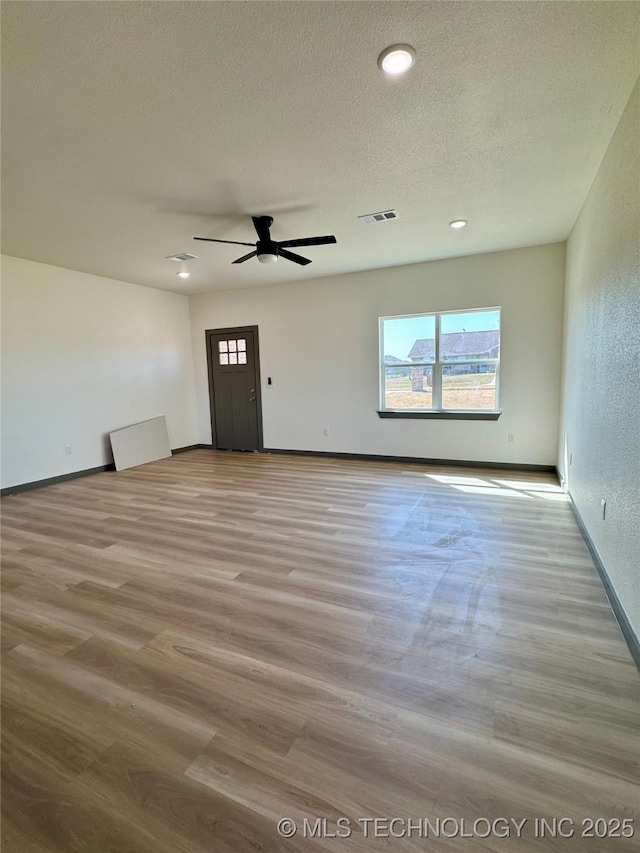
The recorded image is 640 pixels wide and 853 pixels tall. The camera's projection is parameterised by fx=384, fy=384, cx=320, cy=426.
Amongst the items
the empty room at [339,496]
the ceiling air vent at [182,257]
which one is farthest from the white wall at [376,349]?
the ceiling air vent at [182,257]

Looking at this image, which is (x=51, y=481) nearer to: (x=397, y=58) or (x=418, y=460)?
(x=418, y=460)

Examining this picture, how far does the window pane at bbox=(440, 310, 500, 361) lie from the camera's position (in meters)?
4.98

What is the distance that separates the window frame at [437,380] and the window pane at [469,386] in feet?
0.14

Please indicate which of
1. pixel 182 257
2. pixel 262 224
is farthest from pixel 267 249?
pixel 182 257

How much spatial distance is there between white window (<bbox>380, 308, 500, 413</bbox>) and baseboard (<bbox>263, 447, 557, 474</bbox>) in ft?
2.35

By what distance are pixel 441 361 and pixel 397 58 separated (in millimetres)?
3810

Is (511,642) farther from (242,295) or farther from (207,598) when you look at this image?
(242,295)

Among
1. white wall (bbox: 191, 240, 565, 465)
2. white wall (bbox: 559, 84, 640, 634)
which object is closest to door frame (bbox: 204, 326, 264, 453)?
white wall (bbox: 191, 240, 565, 465)

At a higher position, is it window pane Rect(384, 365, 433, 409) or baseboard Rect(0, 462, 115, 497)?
window pane Rect(384, 365, 433, 409)

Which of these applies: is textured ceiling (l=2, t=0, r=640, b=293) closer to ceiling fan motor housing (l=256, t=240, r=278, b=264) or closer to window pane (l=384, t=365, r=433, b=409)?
ceiling fan motor housing (l=256, t=240, r=278, b=264)

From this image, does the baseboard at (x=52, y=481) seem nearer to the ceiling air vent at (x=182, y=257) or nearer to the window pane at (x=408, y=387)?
the ceiling air vent at (x=182, y=257)

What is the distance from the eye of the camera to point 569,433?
385cm

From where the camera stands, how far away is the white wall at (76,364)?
15.2 feet

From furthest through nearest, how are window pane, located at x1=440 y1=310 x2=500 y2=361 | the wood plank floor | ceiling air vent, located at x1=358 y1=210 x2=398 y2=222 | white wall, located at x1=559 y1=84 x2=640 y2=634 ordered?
window pane, located at x1=440 y1=310 x2=500 y2=361 < ceiling air vent, located at x1=358 y1=210 x2=398 y2=222 < white wall, located at x1=559 y1=84 x2=640 y2=634 < the wood plank floor
